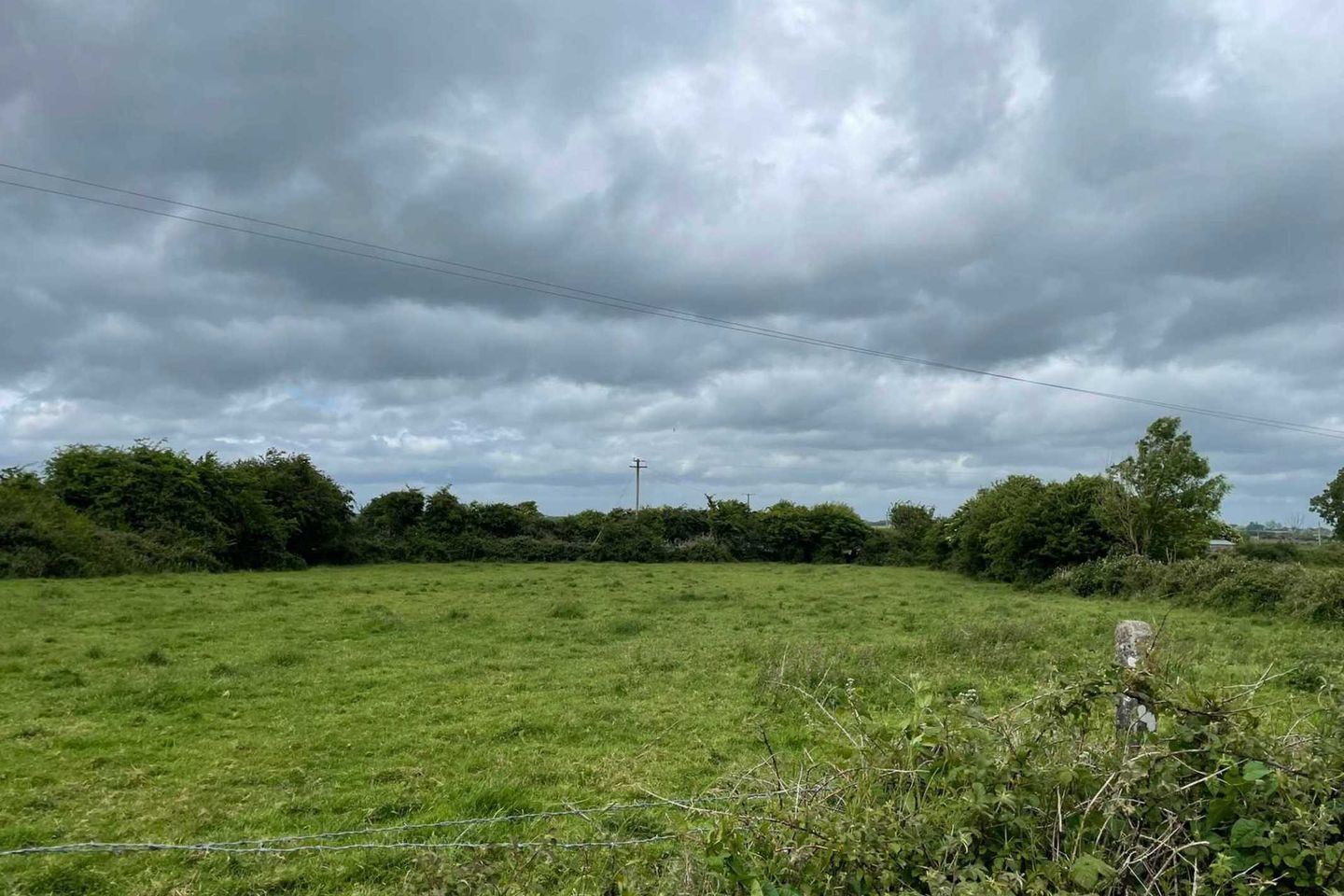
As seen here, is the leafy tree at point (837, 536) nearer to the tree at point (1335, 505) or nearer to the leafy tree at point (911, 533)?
the leafy tree at point (911, 533)

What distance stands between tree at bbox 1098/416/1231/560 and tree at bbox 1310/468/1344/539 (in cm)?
3869

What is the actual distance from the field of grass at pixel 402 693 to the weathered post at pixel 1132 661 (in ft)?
0.44

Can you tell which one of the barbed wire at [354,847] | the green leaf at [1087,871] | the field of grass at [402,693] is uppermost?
the green leaf at [1087,871]

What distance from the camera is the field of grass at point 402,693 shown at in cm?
577

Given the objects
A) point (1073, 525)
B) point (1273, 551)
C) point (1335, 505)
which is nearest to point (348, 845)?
point (1073, 525)

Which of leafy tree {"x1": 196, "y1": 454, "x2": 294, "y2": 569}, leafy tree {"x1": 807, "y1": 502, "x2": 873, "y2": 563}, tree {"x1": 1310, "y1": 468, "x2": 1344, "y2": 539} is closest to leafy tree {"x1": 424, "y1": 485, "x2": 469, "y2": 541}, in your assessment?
leafy tree {"x1": 196, "y1": 454, "x2": 294, "y2": 569}

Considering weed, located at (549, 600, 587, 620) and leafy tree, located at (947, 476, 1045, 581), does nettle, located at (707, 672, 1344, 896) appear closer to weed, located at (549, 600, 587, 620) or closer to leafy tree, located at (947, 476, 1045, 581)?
weed, located at (549, 600, 587, 620)

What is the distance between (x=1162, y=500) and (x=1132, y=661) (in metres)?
28.9

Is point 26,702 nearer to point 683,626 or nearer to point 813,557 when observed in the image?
point 683,626

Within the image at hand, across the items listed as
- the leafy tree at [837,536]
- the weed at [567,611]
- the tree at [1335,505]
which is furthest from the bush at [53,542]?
the tree at [1335,505]

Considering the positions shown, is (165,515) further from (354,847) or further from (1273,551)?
(1273,551)

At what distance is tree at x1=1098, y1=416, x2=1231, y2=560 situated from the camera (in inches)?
1090

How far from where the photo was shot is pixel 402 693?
9.88 m

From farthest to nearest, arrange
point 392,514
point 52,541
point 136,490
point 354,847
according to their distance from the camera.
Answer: point 392,514 < point 136,490 < point 52,541 < point 354,847
